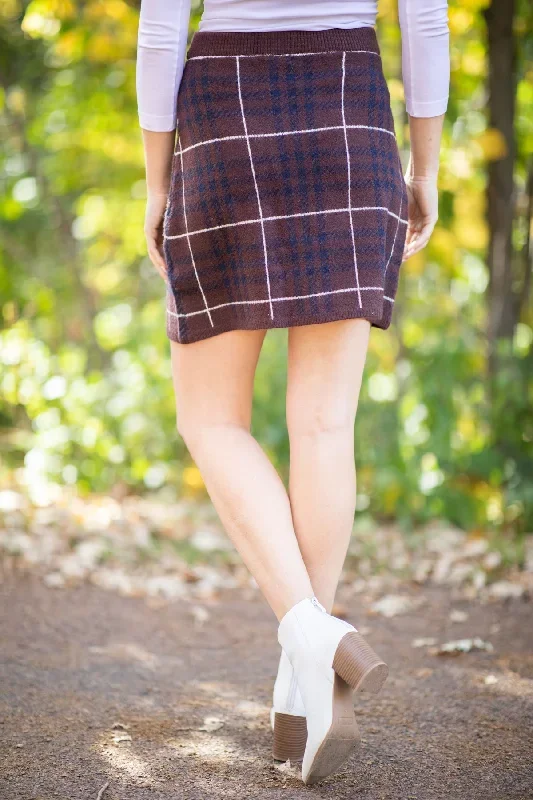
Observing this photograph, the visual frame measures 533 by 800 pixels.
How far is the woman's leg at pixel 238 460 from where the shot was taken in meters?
1.38

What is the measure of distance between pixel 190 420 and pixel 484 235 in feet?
10.2

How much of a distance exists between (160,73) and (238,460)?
2.24 feet

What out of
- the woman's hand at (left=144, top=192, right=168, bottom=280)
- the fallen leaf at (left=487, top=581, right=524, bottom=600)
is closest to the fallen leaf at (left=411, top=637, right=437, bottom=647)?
the fallen leaf at (left=487, top=581, right=524, bottom=600)

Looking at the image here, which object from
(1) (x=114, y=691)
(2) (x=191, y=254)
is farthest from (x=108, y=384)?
(2) (x=191, y=254)

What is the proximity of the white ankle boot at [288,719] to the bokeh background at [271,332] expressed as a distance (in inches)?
66.5

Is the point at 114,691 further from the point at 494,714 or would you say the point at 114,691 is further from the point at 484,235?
the point at 484,235

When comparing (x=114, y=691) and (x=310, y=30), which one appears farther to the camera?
(x=114, y=691)

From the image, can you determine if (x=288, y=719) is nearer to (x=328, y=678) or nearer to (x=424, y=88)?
(x=328, y=678)

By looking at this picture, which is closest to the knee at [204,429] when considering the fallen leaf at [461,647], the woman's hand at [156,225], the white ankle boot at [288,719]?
the woman's hand at [156,225]

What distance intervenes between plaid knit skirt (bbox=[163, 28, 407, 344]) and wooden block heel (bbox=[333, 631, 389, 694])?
0.52 metres

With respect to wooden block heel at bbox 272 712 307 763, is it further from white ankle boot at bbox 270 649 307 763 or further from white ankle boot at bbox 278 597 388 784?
white ankle boot at bbox 278 597 388 784

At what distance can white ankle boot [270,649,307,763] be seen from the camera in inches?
56.5

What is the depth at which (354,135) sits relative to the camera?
1.37 metres

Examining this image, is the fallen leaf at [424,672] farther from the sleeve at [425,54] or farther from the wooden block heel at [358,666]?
the sleeve at [425,54]
